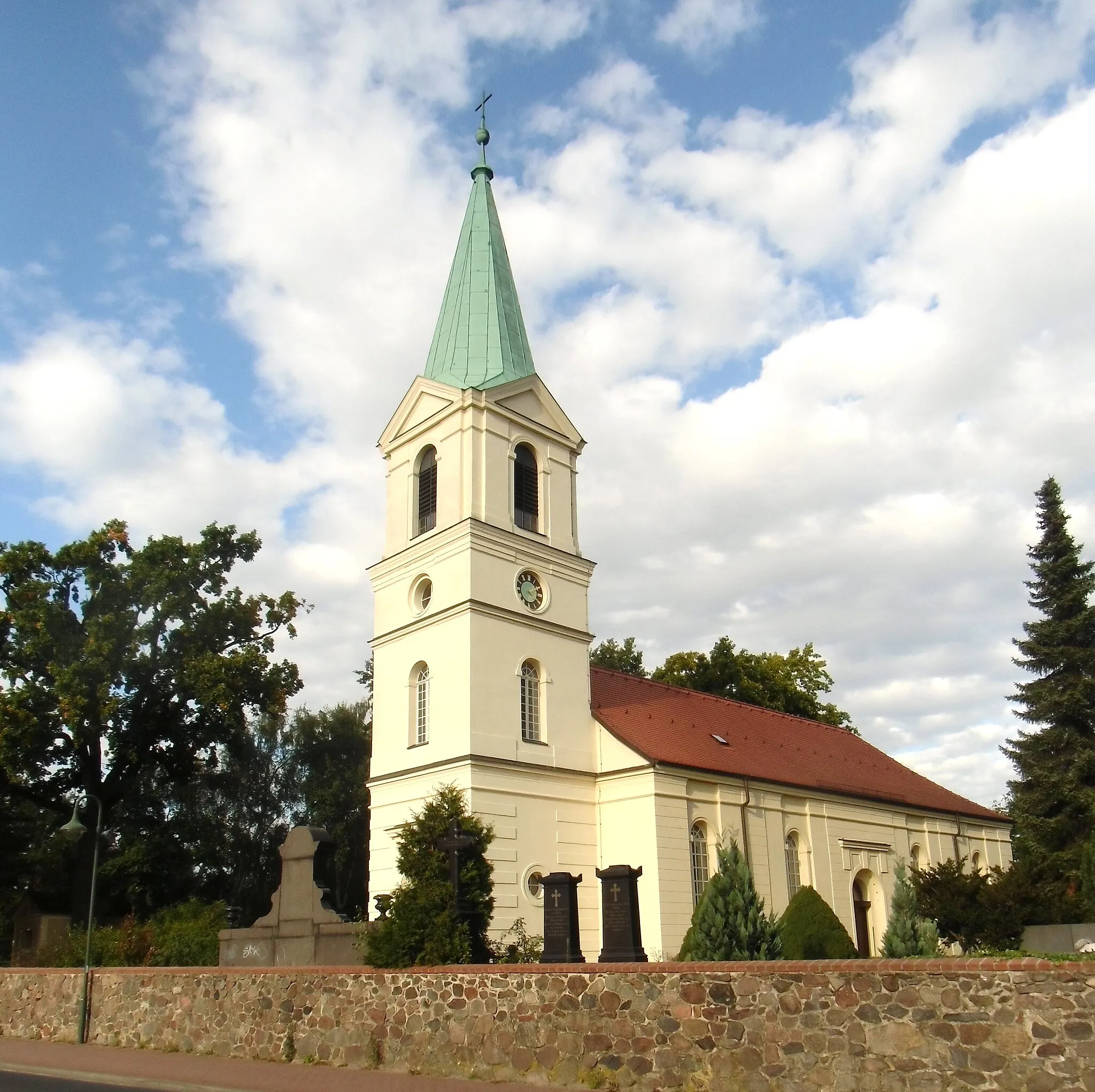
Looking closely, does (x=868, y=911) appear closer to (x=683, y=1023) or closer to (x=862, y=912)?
(x=862, y=912)

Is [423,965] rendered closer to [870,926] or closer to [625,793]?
[625,793]

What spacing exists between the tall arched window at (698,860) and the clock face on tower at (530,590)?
707cm

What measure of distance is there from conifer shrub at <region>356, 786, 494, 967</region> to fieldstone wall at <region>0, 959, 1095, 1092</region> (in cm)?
48

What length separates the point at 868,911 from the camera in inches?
1294

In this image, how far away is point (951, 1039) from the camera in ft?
31.9

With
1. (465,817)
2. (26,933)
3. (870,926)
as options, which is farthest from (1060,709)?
(26,933)

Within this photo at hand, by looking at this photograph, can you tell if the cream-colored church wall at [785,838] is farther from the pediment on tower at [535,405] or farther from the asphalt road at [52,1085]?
the asphalt road at [52,1085]

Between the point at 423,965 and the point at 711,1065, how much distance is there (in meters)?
5.15

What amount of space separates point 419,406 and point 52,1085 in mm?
19229

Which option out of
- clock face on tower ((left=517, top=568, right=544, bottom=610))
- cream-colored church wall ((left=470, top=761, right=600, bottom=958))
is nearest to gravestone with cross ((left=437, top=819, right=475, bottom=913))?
cream-colored church wall ((left=470, top=761, right=600, bottom=958))

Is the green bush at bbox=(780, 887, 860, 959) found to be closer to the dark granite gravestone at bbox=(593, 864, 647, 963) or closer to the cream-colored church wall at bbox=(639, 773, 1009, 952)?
the cream-colored church wall at bbox=(639, 773, 1009, 952)

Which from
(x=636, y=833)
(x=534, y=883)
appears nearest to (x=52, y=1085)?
(x=534, y=883)

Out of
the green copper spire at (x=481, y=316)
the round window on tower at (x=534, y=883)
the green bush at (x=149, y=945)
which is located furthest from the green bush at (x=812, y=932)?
the green copper spire at (x=481, y=316)

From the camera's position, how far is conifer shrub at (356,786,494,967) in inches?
607
